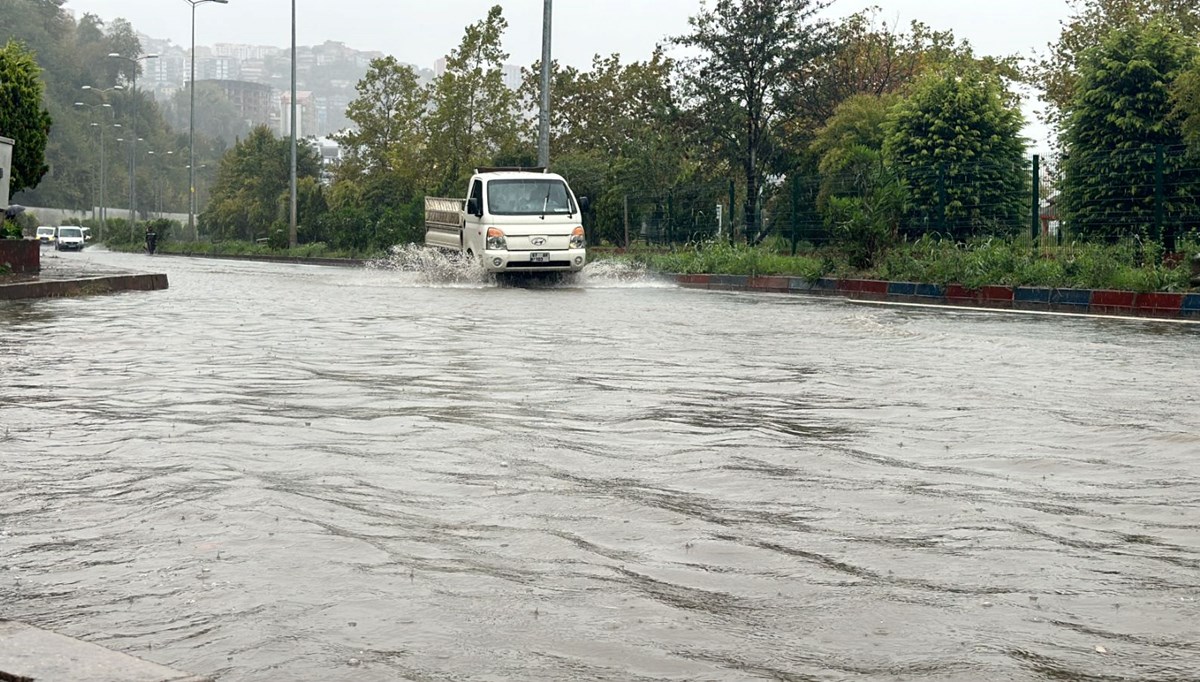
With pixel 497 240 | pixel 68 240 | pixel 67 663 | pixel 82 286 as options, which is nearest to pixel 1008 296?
pixel 497 240

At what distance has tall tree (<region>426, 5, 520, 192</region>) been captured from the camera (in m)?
52.2

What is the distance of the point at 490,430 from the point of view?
7.79 m

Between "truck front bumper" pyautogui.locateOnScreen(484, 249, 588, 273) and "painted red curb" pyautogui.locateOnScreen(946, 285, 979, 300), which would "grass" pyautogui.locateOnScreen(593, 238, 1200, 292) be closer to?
"painted red curb" pyautogui.locateOnScreen(946, 285, 979, 300)

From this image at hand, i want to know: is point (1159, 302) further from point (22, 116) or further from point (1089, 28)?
point (1089, 28)

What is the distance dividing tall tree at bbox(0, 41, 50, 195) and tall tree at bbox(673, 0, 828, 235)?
24.0 metres

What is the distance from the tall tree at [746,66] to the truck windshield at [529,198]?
1844 cm

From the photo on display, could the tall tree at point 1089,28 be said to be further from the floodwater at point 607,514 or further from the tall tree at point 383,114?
the floodwater at point 607,514

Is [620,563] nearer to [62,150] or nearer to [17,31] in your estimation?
[62,150]

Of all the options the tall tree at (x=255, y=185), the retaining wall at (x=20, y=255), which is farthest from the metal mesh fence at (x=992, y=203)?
the tall tree at (x=255, y=185)

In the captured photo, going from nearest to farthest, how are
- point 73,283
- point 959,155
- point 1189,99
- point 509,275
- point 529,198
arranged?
point 73,283 → point 1189,99 → point 529,198 → point 509,275 → point 959,155

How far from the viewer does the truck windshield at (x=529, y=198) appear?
25453 mm

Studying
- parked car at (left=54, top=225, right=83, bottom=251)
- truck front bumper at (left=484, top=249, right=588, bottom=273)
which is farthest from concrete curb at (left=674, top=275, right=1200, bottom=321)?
parked car at (left=54, top=225, right=83, bottom=251)

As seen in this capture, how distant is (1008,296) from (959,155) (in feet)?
29.3

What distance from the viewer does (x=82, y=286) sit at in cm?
2094
